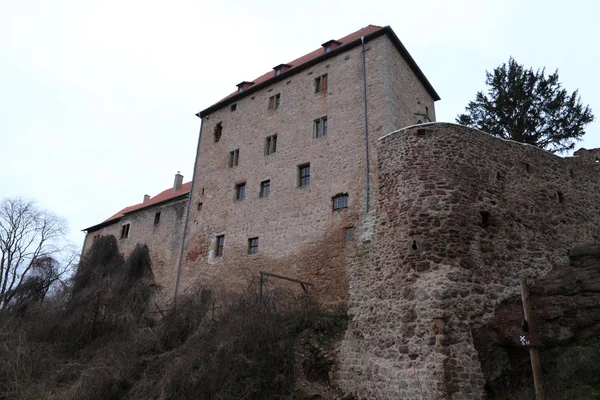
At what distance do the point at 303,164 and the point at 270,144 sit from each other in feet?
8.33

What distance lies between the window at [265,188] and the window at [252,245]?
74.0 inches

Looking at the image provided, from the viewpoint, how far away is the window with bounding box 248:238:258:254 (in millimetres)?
17578

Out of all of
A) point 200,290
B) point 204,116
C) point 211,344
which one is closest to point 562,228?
point 211,344

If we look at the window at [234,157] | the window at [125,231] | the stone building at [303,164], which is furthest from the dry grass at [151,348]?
the window at [125,231]

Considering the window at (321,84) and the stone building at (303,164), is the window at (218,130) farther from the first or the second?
the window at (321,84)

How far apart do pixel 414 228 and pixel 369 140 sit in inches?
221

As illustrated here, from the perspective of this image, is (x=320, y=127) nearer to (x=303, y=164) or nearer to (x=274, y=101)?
(x=303, y=164)

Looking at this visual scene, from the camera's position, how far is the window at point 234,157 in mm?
20339

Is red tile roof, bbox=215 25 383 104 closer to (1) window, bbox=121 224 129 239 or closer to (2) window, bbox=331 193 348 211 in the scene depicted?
(2) window, bbox=331 193 348 211

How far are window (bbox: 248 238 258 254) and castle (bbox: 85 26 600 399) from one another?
6 centimetres

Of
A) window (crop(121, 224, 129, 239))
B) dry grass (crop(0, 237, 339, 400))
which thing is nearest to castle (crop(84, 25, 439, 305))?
dry grass (crop(0, 237, 339, 400))

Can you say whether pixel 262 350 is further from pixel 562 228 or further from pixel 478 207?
pixel 562 228

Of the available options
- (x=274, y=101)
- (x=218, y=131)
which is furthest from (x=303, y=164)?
(x=218, y=131)

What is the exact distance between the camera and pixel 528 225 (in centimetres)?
1148
